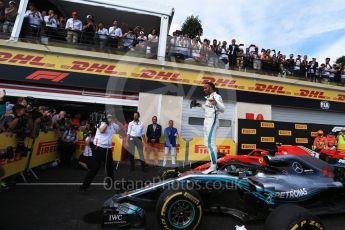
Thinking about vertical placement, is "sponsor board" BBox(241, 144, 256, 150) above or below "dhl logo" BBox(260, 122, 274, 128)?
below

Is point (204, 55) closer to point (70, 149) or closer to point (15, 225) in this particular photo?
point (70, 149)

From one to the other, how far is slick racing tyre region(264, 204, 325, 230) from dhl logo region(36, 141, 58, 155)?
20.0ft

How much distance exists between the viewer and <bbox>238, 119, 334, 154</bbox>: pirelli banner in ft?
35.9

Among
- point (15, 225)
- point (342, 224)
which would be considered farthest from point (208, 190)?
→ point (15, 225)

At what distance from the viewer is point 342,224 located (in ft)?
13.8

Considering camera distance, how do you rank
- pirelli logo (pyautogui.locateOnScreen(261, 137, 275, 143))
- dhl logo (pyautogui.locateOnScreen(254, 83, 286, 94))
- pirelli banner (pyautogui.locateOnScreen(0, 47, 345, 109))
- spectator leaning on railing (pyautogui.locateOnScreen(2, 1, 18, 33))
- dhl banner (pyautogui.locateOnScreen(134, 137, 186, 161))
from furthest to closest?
dhl logo (pyautogui.locateOnScreen(254, 83, 286, 94)) < pirelli logo (pyautogui.locateOnScreen(261, 137, 275, 143)) < spectator leaning on railing (pyautogui.locateOnScreen(2, 1, 18, 33)) < pirelli banner (pyautogui.locateOnScreen(0, 47, 345, 109)) < dhl banner (pyautogui.locateOnScreen(134, 137, 186, 161))

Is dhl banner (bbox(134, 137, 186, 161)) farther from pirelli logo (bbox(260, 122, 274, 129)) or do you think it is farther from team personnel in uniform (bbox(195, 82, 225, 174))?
team personnel in uniform (bbox(195, 82, 225, 174))

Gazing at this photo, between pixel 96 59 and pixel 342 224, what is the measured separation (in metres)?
9.74

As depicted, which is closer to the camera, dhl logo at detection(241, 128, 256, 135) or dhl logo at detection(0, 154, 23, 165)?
dhl logo at detection(0, 154, 23, 165)

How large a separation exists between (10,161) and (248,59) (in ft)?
36.4

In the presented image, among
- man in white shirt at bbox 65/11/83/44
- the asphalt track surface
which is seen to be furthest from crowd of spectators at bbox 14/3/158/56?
the asphalt track surface

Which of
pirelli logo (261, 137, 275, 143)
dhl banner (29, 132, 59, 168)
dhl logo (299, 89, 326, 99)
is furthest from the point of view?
dhl logo (299, 89, 326, 99)

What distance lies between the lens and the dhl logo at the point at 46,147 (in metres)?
7.56

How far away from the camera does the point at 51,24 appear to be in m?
11.6
